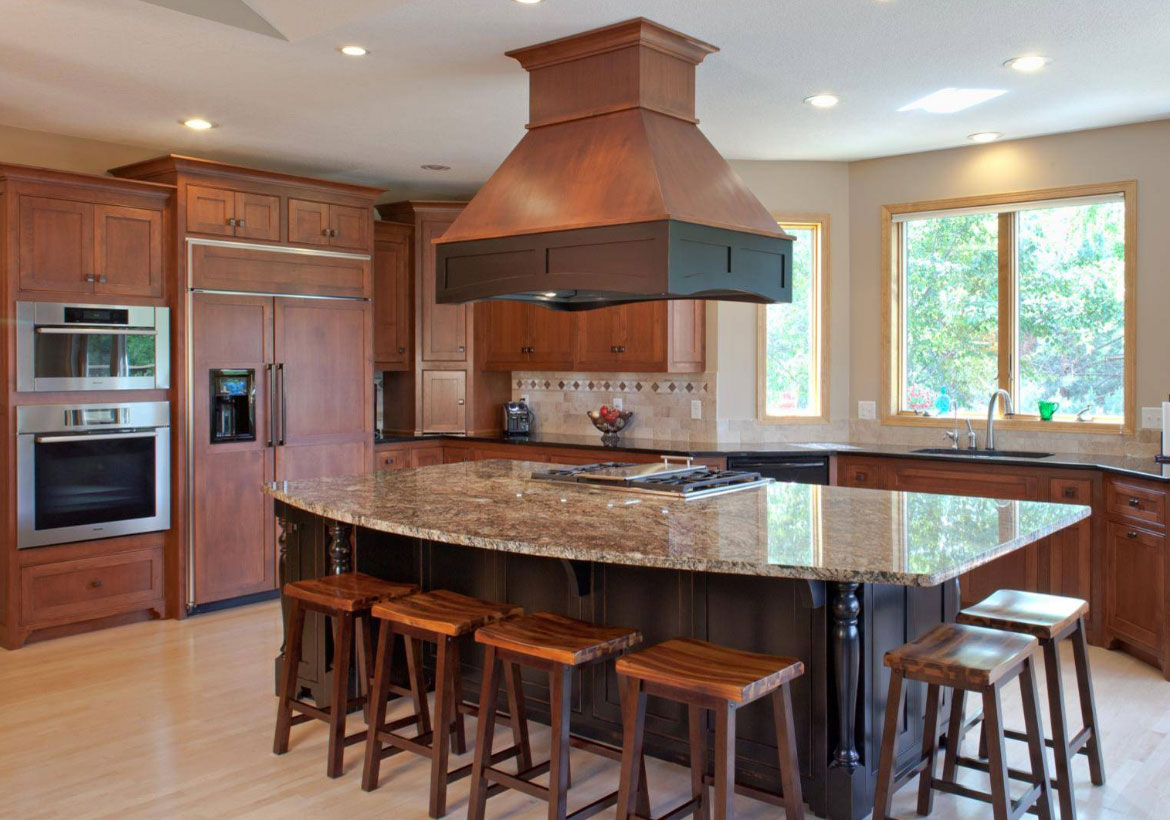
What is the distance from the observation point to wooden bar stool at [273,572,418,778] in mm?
3266

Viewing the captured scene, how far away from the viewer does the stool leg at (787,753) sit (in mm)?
2516

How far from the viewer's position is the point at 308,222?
5785 millimetres

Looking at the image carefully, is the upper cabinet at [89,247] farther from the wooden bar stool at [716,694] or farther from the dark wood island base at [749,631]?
the wooden bar stool at [716,694]

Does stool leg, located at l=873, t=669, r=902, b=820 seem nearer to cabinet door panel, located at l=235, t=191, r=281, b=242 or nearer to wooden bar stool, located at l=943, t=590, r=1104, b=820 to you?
wooden bar stool, located at l=943, t=590, r=1104, b=820

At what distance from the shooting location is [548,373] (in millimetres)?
7117

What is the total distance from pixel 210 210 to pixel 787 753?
167 inches

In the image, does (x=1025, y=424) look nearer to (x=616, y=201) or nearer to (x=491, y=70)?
(x=616, y=201)

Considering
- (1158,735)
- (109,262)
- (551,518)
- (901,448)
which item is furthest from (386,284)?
(1158,735)

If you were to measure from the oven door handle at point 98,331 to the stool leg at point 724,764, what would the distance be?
3927 mm

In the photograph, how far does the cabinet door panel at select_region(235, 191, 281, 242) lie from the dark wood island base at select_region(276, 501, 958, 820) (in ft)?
7.73

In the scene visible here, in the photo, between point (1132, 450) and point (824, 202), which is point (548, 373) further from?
point (1132, 450)

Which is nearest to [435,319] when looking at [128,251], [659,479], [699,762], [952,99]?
[128,251]

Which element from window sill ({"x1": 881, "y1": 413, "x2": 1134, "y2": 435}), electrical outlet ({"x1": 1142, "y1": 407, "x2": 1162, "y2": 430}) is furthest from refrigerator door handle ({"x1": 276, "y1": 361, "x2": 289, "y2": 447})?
electrical outlet ({"x1": 1142, "y1": 407, "x2": 1162, "y2": 430})

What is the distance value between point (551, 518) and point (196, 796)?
4.63 feet
